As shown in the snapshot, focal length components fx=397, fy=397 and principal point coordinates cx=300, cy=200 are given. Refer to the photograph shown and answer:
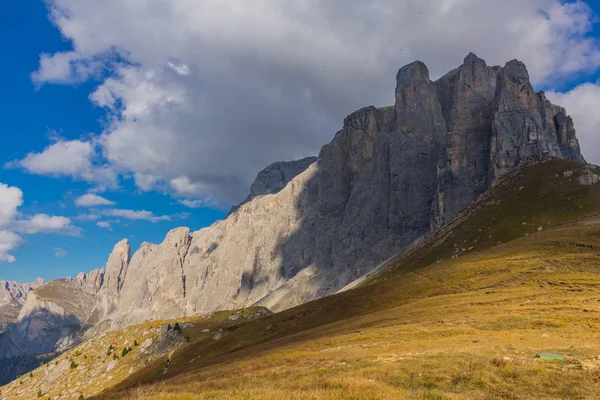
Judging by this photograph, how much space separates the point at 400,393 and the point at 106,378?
71737 mm

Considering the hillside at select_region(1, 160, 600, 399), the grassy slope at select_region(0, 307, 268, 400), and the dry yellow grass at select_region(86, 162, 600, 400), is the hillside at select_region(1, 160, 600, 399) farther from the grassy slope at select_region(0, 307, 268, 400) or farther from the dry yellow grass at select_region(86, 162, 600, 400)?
the grassy slope at select_region(0, 307, 268, 400)

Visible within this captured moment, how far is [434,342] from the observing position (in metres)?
31.1

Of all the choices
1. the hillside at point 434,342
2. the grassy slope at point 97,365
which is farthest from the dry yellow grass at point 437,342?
the grassy slope at point 97,365

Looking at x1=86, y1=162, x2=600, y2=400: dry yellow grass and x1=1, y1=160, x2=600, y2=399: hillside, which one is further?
x1=1, y1=160, x2=600, y2=399: hillside

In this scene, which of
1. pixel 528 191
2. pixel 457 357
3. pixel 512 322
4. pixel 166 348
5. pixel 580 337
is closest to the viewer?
pixel 457 357

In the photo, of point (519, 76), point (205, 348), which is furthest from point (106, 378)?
point (519, 76)

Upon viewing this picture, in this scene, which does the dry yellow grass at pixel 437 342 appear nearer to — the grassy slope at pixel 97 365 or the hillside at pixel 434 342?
the hillside at pixel 434 342

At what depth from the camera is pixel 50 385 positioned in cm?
7288

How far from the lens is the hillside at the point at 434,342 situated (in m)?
16.7

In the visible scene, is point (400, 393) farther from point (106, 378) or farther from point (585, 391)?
point (106, 378)

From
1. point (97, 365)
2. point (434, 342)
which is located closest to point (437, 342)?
point (434, 342)

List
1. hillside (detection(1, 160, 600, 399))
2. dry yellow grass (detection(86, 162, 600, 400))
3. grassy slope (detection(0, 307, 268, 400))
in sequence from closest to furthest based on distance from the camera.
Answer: dry yellow grass (detection(86, 162, 600, 400)) → hillside (detection(1, 160, 600, 399)) → grassy slope (detection(0, 307, 268, 400))

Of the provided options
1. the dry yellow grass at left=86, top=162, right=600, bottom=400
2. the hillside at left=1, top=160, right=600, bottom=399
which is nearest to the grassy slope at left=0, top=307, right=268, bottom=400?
the hillside at left=1, top=160, right=600, bottom=399

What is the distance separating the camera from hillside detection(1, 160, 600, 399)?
1672 centimetres
